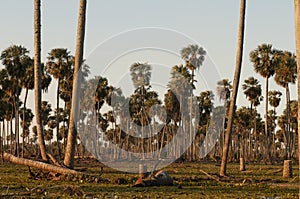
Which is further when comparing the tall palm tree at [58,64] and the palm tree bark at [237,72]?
the tall palm tree at [58,64]

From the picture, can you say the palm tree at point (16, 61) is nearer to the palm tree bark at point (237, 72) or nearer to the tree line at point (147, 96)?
the tree line at point (147, 96)

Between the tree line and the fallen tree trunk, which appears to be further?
the tree line

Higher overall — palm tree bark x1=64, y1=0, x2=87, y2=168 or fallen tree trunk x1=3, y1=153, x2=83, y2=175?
palm tree bark x1=64, y1=0, x2=87, y2=168

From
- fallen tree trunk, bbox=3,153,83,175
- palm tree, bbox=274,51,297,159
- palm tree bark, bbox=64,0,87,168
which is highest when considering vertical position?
palm tree, bbox=274,51,297,159

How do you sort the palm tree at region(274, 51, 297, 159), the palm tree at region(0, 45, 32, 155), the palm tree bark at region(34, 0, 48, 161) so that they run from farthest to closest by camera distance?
the palm tree at region(274, 51, 297, 159)
the palm tree at region(0, 45, 32, 155)
the palm tree bark at region(34, 0, 48, 161)

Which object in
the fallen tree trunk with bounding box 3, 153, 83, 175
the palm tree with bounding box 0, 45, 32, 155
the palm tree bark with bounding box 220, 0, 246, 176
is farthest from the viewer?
the palm tree with bounding box 0, 45, 32, 155

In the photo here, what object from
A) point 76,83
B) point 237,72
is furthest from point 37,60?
point 237,72

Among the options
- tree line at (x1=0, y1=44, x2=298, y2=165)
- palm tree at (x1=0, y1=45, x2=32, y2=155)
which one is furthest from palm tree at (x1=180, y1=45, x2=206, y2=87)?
palm tree at (x1=0, y1=45, x2=32, y2=155)

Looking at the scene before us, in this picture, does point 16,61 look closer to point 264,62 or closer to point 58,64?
point 58,64

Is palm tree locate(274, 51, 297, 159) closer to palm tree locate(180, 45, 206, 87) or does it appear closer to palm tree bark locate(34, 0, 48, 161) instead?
palm tree locate(180, 45, 206, 87)

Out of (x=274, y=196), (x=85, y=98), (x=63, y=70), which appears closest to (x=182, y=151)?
(x=85, y=98)

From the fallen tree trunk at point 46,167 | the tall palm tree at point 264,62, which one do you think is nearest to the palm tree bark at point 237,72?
the fallen tree trunk at point 46,167

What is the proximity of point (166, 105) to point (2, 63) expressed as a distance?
130ft

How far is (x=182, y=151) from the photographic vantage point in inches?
5094
